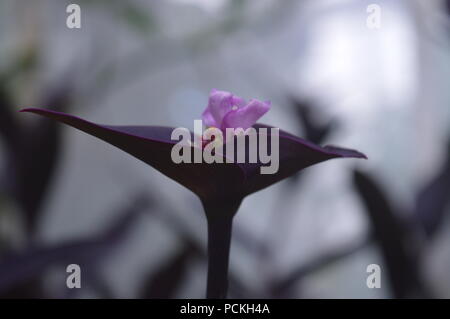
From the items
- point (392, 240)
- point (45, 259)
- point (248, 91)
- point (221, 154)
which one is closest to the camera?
point (221, 154)

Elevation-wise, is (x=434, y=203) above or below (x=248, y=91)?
→ below

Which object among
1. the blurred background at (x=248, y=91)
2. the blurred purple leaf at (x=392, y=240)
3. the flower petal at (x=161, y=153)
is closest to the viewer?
the flower petal at (x=161, y=153)

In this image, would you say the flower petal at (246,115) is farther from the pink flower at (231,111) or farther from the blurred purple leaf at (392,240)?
the blurred purple leaf at (392,240)

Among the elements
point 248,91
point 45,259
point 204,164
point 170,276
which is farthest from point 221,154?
point 248,91

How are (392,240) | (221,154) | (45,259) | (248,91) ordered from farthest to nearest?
(248,91) < (392,240) < (45,259) < (221,154)

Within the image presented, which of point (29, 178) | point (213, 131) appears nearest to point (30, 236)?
point (29, 178)

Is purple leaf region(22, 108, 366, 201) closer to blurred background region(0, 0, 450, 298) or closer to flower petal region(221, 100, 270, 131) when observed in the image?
flower petal region(221, 100, 270, 131)

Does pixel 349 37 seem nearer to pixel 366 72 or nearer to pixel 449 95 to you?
pixel 366 72

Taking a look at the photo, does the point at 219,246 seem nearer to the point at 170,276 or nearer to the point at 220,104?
the point at 220,104

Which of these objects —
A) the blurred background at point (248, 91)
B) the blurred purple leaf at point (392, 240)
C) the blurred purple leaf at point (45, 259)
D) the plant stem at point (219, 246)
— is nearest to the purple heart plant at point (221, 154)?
the plant stem at point (219, 246)
